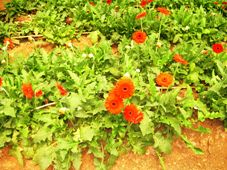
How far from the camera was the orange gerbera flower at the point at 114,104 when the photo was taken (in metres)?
3.22

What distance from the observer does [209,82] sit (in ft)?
13.1

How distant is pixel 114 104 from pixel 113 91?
0.48 ft

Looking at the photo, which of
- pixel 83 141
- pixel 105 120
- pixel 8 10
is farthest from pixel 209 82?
pixel 8 10

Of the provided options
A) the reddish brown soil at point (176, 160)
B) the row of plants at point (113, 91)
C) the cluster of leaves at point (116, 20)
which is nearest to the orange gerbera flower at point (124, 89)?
the row of plants at point (113, 91)

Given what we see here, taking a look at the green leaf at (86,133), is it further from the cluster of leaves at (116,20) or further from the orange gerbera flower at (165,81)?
the cluster of leaves at (116,20)

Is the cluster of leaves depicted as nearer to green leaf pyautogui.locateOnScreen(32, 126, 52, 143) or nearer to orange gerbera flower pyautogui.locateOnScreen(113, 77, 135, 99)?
orange gerbera flower pyautogui.locateOnScreen(113, 77, 135, 99)

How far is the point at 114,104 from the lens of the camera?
10.6ft

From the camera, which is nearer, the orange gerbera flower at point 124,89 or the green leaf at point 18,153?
the orange gerbera flower at point 124,89

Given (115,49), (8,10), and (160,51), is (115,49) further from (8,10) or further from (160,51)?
(8,10)

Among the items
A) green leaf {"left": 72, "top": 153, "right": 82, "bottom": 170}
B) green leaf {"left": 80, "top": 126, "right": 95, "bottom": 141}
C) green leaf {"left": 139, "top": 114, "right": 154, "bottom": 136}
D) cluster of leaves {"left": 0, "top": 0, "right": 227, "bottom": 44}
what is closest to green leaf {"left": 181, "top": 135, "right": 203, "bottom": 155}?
green leaf {"left": 139, "top": 114, "right": 154, "bottom": 136}

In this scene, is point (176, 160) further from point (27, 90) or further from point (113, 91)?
point (27, 90)

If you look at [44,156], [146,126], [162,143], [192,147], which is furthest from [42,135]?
[192,147]

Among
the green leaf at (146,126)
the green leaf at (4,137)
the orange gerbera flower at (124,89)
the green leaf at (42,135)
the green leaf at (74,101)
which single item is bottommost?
the green leaf at (4,137)

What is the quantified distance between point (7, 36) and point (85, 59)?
64.6 inches
